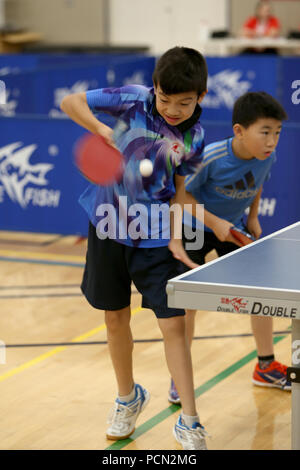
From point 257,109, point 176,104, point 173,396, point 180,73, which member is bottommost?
point 173,396

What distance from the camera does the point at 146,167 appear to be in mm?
3258

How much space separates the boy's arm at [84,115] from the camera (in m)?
3.13

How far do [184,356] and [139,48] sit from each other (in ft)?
42.2

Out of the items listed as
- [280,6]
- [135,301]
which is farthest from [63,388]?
[280,6]

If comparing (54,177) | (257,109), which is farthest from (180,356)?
(54,177)

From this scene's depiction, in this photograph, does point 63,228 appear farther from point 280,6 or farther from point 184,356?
point 280,6

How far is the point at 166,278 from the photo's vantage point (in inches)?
130

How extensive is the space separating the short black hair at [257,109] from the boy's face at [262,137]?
0.02 metres

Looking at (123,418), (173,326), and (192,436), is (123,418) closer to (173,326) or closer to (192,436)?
(192,436)

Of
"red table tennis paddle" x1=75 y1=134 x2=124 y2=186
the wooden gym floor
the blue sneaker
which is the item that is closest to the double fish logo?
the wooden gym floor

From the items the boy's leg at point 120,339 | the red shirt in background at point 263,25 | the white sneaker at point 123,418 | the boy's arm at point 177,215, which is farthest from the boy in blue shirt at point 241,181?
the red shirt in background at point 263,25

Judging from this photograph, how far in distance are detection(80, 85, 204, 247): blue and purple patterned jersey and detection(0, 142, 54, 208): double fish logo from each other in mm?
3652

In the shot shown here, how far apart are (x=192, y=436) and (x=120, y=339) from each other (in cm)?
49

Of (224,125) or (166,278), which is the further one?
(224,125)
